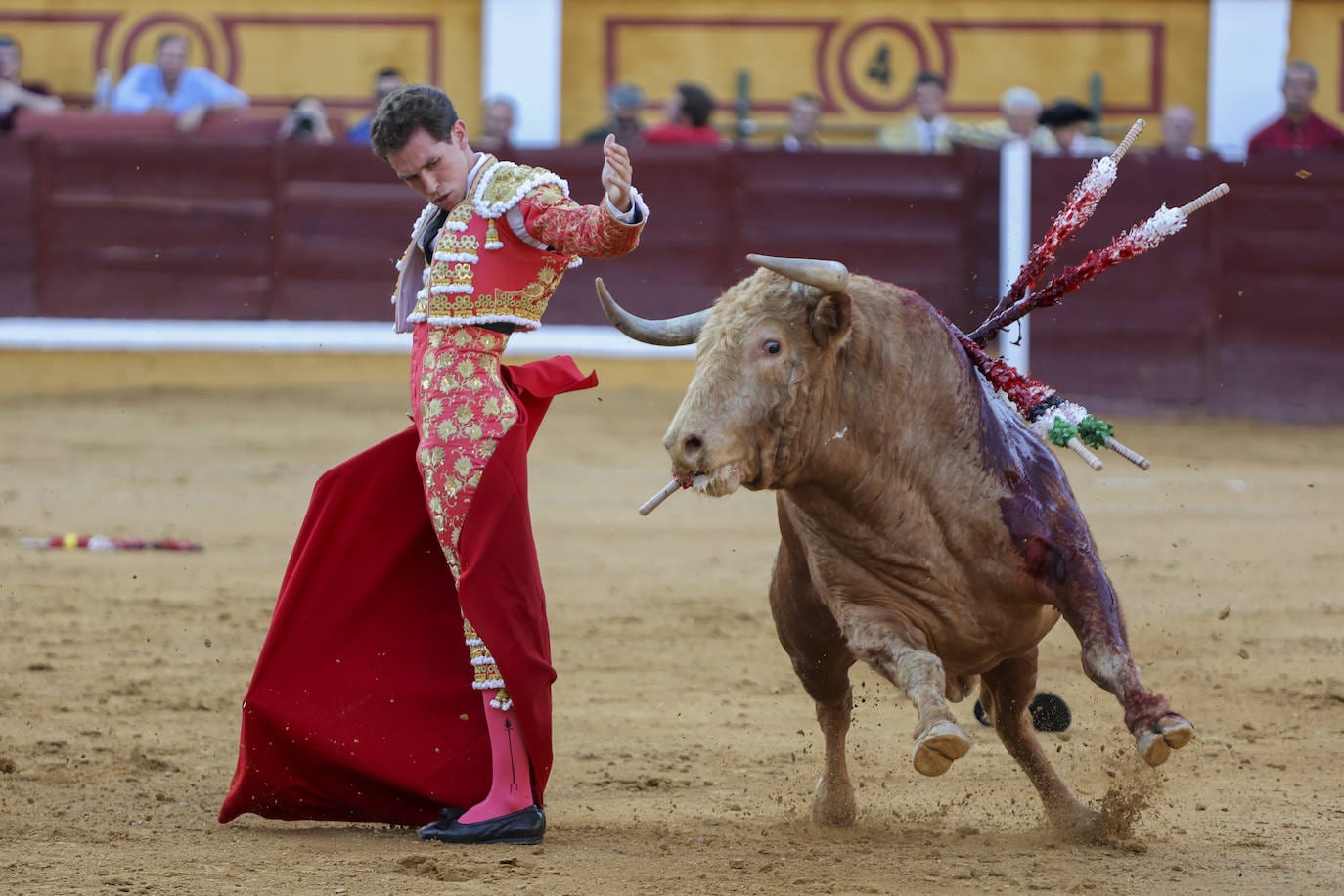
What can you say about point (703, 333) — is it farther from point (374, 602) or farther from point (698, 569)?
point (698, 569)

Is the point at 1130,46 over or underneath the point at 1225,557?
over

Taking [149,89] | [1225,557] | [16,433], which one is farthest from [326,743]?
[149,89]

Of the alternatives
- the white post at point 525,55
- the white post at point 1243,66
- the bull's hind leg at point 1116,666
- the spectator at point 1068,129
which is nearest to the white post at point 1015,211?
the spectator at point 1068,129

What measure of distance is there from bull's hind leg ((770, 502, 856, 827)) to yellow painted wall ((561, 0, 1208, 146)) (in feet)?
27.1

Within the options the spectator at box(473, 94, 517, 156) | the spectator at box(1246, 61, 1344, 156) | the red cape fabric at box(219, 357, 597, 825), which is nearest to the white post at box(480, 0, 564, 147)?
the spectator at box(473, 94, 517, 156)

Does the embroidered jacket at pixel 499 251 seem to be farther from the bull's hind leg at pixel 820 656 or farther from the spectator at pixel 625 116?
the spectator at pixel 625 116

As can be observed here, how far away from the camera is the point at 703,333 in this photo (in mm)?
2951

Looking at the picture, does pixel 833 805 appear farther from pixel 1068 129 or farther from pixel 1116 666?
pixel 1068 129

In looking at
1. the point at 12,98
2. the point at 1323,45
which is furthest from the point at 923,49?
the point at 12,98

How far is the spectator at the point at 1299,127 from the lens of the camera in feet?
31.8

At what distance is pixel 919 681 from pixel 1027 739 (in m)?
0.62

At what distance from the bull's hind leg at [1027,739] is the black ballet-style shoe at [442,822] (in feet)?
3.11

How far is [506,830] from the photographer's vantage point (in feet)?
10.5

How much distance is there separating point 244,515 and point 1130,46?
21.9 ft
